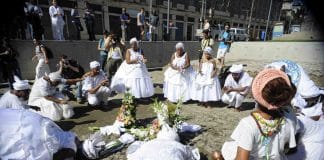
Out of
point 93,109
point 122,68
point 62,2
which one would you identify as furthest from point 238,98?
point 62,2

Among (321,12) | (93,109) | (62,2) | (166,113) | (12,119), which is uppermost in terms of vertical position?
(62,2)

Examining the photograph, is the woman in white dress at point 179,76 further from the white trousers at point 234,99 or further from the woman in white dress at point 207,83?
the white trousers at point 234,99

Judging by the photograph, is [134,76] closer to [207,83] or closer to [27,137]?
[207,83]

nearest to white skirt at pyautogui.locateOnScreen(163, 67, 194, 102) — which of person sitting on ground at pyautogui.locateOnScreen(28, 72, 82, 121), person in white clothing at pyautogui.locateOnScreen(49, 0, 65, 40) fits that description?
person sitting on ground at pyautogui.locateOnScreen(28, 72, 82, 121)

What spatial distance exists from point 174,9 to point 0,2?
27.0 meters

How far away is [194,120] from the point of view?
6.12m

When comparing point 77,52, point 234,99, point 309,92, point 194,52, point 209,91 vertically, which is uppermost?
point 309,92

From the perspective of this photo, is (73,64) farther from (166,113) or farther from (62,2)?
(62,2)

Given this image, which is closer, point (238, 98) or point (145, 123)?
point (145, 123)

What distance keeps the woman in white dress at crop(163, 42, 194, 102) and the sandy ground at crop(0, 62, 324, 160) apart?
16.3 inches

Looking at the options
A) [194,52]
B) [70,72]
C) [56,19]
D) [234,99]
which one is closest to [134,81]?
[70,72]

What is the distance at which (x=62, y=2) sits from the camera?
21.1 m

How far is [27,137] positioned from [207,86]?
4.99 metres

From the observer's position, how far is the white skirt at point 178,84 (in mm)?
7336
